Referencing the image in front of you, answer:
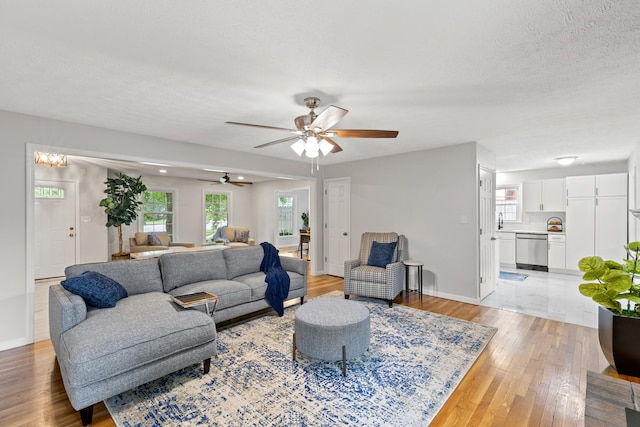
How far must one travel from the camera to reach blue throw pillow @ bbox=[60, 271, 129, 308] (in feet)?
7.91

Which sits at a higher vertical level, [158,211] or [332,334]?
[158,211]

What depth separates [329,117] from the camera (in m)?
2.36

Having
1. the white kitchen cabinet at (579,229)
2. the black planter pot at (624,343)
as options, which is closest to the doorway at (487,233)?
the black planter pot at (624,343)

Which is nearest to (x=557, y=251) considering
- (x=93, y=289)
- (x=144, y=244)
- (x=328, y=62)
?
(x=328, y=62)

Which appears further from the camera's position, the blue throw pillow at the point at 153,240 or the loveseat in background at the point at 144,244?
the blue throw pillow at the point at 153,240

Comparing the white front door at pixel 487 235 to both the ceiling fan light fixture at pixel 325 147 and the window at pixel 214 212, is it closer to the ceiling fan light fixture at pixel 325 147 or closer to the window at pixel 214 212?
the ceiling fan light fixture at pixel 325 147

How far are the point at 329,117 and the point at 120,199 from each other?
5.91 metres

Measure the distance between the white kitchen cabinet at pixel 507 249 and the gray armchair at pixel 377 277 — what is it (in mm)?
3758

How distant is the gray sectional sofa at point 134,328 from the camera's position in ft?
6.12

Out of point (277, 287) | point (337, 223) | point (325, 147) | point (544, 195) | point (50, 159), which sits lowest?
point (277, 287)

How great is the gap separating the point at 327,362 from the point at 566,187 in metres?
6.70

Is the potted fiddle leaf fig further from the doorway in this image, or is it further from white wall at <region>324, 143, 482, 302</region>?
the doorway

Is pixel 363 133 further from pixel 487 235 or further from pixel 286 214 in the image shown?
pixel 286 214

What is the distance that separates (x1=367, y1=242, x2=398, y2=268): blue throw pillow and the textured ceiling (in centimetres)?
189
